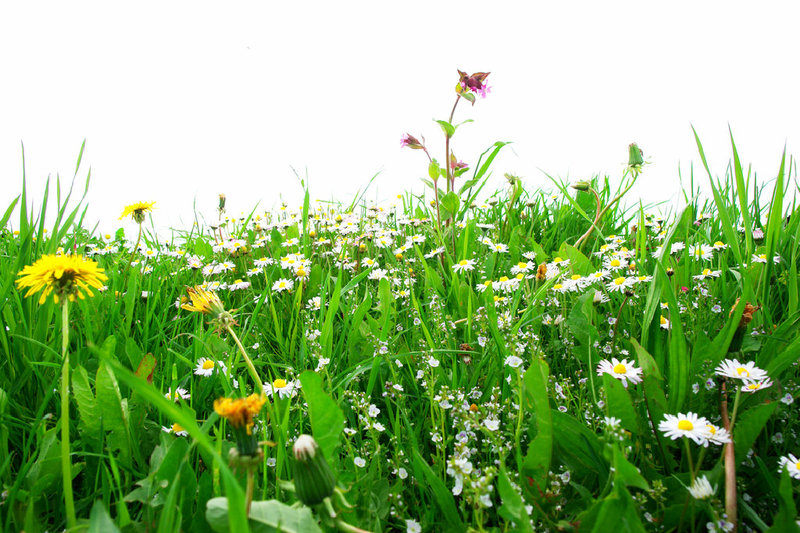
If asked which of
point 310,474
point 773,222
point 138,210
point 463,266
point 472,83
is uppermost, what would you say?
point 472,83

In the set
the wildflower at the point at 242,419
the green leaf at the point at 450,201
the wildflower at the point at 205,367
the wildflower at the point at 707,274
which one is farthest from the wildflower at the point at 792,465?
the green leaf at the point at 450,201

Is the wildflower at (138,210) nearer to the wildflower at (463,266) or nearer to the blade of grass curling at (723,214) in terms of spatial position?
the wildflower at (463,266)

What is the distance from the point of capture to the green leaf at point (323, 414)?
117 centimetres

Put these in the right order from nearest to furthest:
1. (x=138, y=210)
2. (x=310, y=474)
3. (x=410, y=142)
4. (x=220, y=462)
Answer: (x=220, y=462), (x=310, y=474), (x=138, y=210), (x=410, y=142)

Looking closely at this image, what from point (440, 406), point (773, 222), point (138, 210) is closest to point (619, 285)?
point (773, 222)

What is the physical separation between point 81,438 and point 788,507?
1.75 metres

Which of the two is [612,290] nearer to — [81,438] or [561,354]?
[561,354]

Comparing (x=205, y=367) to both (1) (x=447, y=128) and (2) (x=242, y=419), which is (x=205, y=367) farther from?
(1) (x=447, y=128)

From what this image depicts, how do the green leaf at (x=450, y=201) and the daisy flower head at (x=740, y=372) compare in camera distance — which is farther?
the green leaf at (x=450, y=201)

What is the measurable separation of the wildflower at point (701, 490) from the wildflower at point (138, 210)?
253cm

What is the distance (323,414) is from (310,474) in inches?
11.3

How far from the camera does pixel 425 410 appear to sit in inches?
65.2

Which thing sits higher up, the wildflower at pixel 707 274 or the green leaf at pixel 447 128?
the green leaf at pixel 447 128

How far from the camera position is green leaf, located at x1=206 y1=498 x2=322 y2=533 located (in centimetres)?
91
